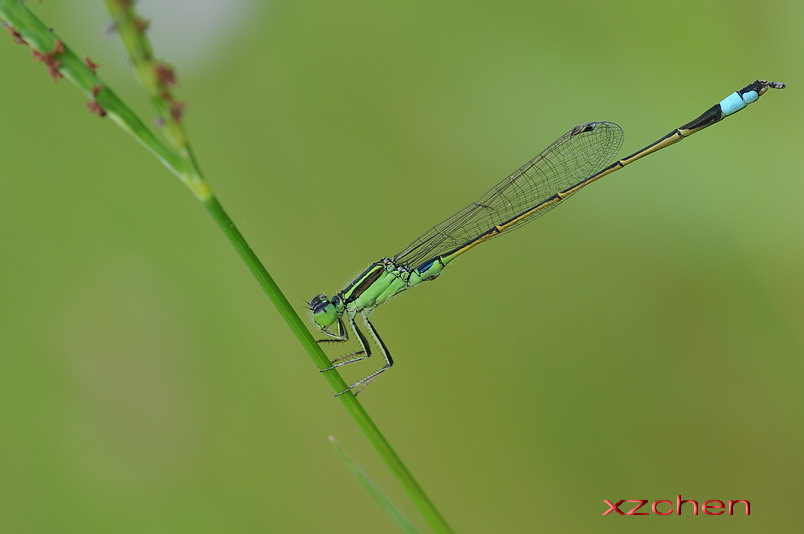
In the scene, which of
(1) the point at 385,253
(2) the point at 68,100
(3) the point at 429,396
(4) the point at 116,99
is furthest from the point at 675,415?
(2) the point at 68,100

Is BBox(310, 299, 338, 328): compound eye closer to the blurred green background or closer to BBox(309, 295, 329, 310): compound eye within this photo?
BBox(309, 295, 329, 310): compound eye

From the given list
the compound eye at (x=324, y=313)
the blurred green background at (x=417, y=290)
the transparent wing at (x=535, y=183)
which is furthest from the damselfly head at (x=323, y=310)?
the blurred green background at (x=417, y=290)

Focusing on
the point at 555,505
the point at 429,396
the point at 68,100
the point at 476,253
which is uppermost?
the point at 68,100

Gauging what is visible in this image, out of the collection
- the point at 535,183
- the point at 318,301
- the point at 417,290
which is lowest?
the point at 417,290

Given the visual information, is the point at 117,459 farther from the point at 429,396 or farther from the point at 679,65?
the point at 679,65

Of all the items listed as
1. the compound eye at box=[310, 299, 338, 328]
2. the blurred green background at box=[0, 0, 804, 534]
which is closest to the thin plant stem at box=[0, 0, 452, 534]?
the compound eye at box=[310, 299, 338, 328]

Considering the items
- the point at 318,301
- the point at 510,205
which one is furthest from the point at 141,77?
the point at 510,205

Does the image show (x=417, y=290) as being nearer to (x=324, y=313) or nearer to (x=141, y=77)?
(x=324, y=313)
